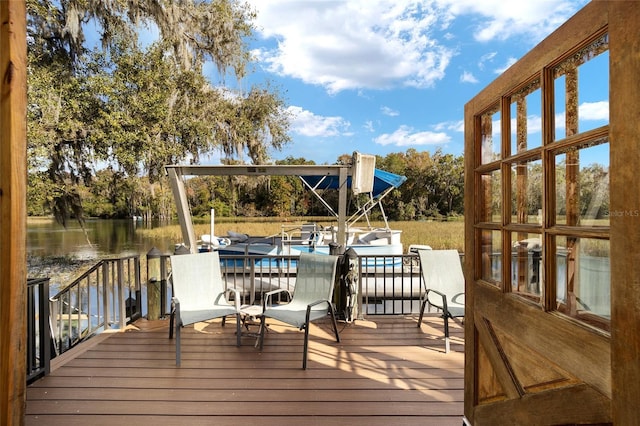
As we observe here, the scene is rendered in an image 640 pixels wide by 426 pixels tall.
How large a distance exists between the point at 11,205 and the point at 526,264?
6.22 ft

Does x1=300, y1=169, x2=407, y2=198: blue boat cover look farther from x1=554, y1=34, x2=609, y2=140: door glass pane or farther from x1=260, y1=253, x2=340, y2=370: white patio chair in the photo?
x1=554, y1=34, x2=609, y2=140: door glass pane

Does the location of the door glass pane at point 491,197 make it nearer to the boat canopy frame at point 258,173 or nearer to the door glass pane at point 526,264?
the door glass pane at point 526,264

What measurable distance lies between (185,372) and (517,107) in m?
2.89

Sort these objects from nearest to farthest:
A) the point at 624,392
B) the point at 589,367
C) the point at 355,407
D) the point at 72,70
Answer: the point at 624,392 < the point at 589,367 < the point at 355,407 < the point at 72,70

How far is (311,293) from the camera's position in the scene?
3.82 meters

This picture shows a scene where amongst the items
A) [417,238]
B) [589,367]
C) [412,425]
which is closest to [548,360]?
[589,367]

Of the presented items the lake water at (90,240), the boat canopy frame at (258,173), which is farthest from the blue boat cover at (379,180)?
the lake water at (90,240)

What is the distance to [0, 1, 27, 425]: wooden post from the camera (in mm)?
1121

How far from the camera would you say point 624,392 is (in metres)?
0.90

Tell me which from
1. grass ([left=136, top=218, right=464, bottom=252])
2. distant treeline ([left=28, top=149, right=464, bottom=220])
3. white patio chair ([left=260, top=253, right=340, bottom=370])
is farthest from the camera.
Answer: grass ([left=136, top=218, right=464, bottom=252])

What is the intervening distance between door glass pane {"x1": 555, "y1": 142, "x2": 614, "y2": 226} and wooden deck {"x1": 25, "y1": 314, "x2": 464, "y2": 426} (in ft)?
5.10

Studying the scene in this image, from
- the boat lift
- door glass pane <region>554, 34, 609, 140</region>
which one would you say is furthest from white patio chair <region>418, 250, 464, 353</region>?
door glass pane <region>554, 34, 609, 140</region>

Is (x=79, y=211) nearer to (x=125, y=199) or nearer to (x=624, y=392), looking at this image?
(x=125, y=199)

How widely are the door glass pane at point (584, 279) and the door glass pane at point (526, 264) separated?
0.10 meters
